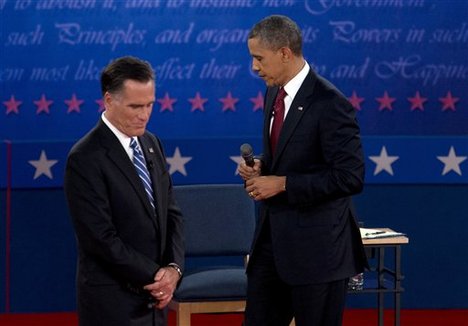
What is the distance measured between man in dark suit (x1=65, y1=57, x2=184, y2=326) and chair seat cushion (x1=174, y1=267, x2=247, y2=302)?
72.9 inches

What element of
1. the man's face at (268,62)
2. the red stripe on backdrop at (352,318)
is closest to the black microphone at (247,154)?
the man's face at (268,62)

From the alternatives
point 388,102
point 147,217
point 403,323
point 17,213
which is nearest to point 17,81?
point 17,213

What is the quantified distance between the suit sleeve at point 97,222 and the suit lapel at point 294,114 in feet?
3.01

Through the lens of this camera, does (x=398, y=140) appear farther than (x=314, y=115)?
Yes

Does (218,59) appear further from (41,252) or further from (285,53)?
→ (285,53)

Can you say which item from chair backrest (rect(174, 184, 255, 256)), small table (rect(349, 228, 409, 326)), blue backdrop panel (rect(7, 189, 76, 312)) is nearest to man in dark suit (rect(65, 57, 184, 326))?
small table (rect(349, 228, 409, 326))

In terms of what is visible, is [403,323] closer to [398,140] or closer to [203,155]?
[398,140]

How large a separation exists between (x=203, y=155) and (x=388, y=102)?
1.33 metres

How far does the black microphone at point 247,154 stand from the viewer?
3.77 metres

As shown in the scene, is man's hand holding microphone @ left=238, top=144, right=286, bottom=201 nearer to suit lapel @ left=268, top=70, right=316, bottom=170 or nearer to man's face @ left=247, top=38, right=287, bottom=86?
suit lapel @ left=268, top=70, right=316, bottom=170

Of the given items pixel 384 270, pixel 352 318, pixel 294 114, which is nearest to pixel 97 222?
pixel 294 114

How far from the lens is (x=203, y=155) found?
21.1 feet

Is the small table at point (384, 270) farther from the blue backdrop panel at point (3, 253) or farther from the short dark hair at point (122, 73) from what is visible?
the blue backdrop panel at point (3, 253)

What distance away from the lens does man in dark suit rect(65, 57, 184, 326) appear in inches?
121
